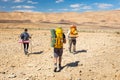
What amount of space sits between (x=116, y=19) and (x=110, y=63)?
11979 centimetres

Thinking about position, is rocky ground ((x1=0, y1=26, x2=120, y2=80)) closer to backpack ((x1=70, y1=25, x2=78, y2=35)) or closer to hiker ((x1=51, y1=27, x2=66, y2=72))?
hiker ((x1=51, y1=27, x2=66, y2=72))

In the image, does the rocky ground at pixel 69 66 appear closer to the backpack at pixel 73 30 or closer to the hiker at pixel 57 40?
the hiker at pixel 57 40

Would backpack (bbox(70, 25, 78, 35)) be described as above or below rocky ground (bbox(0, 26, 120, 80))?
above

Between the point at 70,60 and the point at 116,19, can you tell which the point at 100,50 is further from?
the point at 116,19

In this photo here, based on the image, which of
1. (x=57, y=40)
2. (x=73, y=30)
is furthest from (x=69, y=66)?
(x=73, y=30)

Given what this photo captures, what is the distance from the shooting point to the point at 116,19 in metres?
130

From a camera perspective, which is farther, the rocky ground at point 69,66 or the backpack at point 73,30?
the backpack at point 73,30

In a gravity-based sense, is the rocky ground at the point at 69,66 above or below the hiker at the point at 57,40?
below

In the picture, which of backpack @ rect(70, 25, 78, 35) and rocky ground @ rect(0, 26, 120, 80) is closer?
rocky ground @ rect(0, 26, 120, 80)

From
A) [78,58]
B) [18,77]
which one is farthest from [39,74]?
[78,58]

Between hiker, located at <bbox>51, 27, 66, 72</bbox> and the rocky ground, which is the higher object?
hiker, located at <bbox>51, 27, 66, 72</bbox>

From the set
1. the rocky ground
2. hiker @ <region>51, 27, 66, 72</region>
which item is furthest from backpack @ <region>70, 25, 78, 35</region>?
hiker @ <region>51, 27, 66, 72</region>

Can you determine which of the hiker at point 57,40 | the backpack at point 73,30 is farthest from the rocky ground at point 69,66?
the backpack at point 73,30

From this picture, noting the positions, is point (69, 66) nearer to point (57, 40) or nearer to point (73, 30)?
point (57, 40)
